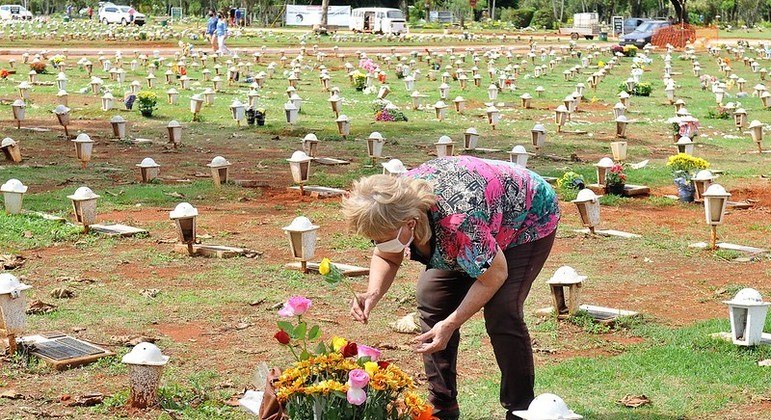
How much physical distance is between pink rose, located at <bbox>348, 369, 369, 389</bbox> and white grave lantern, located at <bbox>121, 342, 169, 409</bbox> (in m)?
1.85

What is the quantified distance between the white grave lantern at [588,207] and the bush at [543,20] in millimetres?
58068

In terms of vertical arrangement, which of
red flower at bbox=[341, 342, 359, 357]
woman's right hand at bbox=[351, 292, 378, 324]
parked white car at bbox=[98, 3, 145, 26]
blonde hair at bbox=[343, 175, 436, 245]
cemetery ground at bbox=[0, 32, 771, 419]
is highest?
parked white car at bbox=[98, 3, 145, 26]

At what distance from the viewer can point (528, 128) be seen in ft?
63.5

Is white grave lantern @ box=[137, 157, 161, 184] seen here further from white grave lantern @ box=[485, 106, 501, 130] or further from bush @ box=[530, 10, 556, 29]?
bush @ box=[530, 10, 556, 29]

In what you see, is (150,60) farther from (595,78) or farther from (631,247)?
(631,247)

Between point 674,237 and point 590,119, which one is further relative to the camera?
point 590,119

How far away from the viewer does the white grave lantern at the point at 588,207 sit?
33.1 ft

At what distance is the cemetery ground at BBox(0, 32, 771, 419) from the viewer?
19.5 feet

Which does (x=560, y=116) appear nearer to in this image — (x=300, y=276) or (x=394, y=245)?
(x=300, y=276)

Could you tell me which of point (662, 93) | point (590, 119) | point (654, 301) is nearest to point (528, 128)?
point (590, 119)

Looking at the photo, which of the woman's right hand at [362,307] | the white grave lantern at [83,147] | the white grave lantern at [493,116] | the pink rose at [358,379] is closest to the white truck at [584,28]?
the white grave lantern at [493,116]

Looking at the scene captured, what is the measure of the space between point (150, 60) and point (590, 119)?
15.1m

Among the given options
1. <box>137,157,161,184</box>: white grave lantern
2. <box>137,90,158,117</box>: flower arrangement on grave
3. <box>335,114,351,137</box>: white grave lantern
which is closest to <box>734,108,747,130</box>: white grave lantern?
<box>335,114,351,137</box>: white grave lantern

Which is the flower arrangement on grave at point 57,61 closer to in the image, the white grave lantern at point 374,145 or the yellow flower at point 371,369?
the white grave lantern at point 374,145
